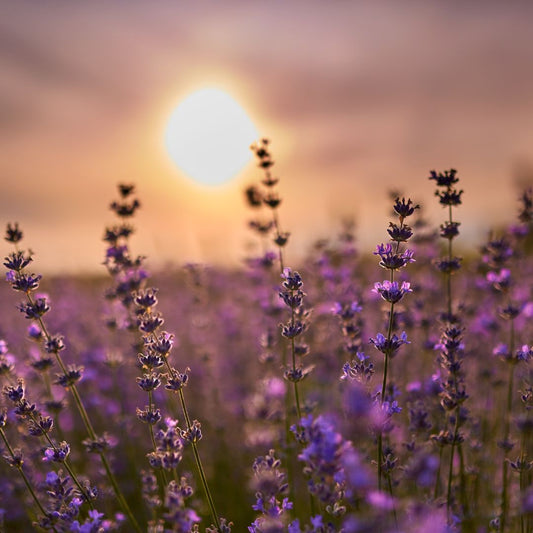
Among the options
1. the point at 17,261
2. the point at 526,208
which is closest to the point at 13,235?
the point at 17,261

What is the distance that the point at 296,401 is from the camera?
145 inches

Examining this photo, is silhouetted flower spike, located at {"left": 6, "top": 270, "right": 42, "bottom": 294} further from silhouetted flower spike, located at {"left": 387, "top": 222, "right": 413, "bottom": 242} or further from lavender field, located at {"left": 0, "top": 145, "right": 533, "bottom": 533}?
silhouetted flower spike, located at {"left": 387, "top": 222, "right": 413, "bottom": 242}

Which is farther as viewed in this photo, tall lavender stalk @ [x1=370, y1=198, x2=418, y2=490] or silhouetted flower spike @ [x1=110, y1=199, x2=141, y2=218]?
silhouetted flower spike @ [x1=110, y1=199, x2=141, y2=218]

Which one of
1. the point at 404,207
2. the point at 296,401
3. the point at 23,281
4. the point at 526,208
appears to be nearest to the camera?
the point at 404,207

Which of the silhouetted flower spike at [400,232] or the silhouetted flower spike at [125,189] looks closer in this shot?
the silhouetted flower spike at [400,232]

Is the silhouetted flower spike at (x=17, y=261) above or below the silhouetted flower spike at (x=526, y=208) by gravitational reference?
below

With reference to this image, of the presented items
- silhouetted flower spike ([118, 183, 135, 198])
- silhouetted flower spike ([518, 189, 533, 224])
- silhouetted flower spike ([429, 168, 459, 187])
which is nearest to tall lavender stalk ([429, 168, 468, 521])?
silhouetted flower spike ([429, 168, 459, 187])

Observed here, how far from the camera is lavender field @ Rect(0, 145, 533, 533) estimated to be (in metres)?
2.46

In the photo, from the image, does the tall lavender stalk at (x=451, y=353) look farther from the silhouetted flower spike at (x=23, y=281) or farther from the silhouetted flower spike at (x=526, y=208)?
the silhouetted flower spike at (x=23, y=281)

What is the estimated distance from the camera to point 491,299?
21.0 feet

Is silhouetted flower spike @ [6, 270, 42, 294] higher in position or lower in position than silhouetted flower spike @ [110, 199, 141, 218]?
lower

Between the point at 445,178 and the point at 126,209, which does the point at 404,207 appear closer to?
the point at 445,178

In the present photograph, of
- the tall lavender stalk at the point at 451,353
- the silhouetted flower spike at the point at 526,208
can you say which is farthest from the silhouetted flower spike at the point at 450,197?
the silhouetted flower spike at the point at 526,208

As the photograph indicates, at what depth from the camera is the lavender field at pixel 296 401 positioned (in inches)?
97.0
